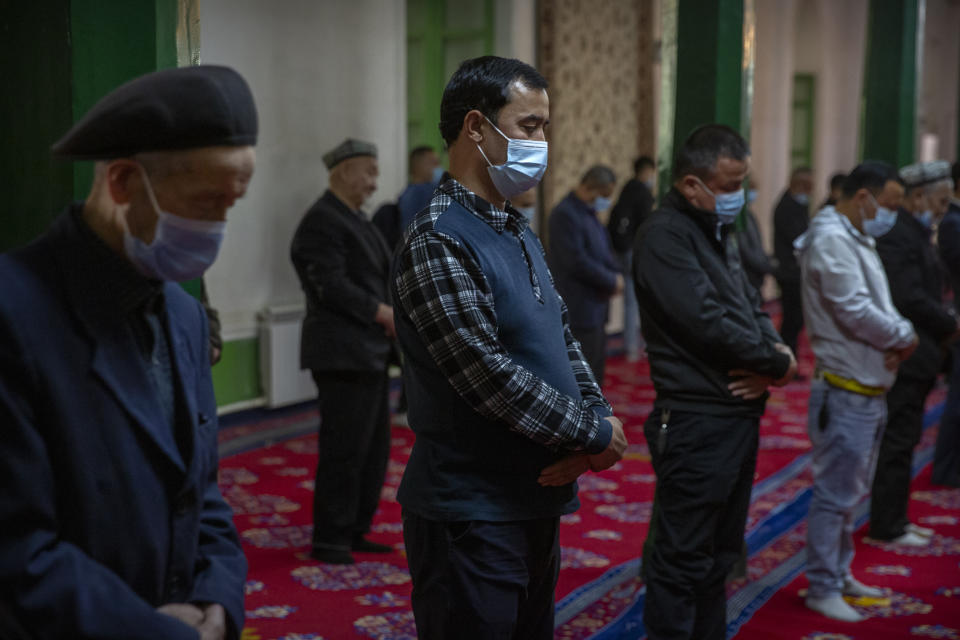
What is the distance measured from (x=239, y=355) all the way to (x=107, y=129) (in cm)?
503

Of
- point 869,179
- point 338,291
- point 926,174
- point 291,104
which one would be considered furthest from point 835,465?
point 291,104

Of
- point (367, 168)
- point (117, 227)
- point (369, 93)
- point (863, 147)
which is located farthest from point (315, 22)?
point (117, 227)

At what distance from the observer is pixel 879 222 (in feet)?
11.8

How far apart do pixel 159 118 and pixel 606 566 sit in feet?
9.99

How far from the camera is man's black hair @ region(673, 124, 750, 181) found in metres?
2.86

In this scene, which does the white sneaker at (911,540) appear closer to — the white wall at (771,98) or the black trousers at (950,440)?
the black trousers at (950,440)

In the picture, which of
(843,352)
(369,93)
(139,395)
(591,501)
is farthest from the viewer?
(369,93)

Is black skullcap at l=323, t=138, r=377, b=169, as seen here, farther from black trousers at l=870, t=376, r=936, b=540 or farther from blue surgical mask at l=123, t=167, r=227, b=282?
blue surgical mask at l=123, t=167, r=227, b=282

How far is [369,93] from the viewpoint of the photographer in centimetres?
691

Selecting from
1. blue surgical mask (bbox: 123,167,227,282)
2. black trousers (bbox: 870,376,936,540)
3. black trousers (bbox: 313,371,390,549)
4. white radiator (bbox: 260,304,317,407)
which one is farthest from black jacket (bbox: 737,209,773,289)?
blue surgical mask (bbox: 123,167,227,282)

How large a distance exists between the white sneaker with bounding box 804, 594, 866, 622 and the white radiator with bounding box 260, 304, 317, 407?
11.6ft

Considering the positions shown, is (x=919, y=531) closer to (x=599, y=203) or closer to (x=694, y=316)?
(x=694, y=316)

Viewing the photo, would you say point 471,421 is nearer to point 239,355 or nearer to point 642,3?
point 239,355

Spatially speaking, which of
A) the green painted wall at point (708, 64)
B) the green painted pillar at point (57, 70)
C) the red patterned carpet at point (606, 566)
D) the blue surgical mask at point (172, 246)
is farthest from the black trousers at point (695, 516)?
the blue surgical mask at point (172, 246)
